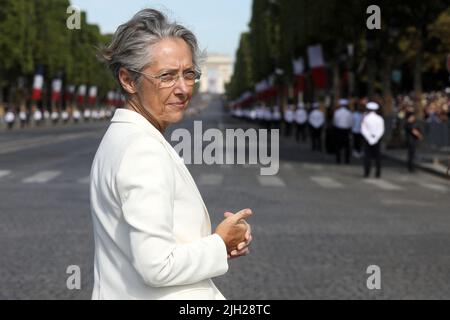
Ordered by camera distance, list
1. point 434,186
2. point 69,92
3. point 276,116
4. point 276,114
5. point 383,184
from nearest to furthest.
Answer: point 434,186, point 383,184, point 276,114, point 276,116, point 69,92

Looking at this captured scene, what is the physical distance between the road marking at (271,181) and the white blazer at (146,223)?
17552 mm

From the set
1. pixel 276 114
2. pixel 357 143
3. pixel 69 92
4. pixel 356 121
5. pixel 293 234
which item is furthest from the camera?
pixel 69 92

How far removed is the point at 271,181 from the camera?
21312 mm

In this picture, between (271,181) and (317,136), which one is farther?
(317,136)

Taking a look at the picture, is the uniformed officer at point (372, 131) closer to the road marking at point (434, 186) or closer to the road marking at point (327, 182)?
the road marking at point (327, 182)

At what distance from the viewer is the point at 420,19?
115ft

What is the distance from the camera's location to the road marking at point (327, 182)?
1992cm

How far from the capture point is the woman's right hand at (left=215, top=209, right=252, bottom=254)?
266 cm

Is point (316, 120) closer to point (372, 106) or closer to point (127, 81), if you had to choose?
point (372, 106)

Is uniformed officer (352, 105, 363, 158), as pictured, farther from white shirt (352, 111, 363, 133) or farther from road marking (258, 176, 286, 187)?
road marking (258, 176, 286, 187)

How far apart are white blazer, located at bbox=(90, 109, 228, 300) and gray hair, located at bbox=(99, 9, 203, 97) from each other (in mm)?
137

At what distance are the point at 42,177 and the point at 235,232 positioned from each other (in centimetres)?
1968

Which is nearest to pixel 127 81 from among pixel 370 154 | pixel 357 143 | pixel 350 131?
pixel 370 154

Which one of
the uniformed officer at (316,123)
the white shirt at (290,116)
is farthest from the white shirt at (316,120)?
the white shirt at (290,116)
